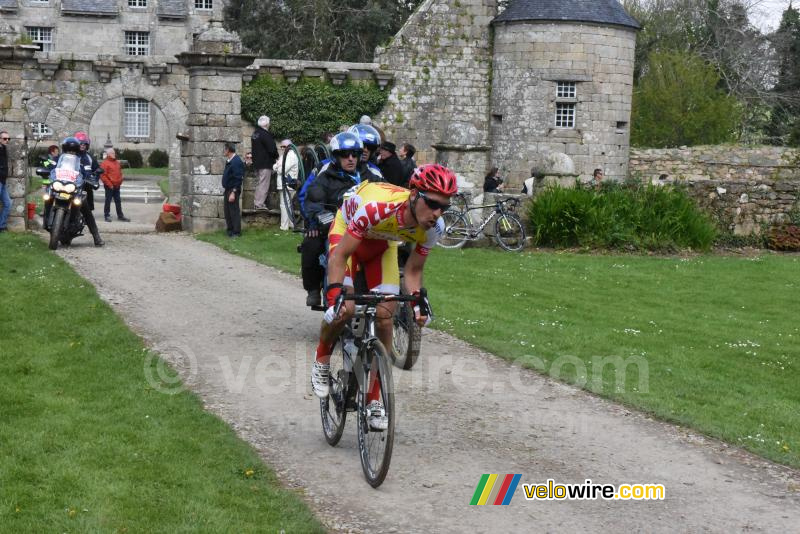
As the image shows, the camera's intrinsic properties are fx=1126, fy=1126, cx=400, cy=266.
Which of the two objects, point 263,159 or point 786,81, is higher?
point 786,81

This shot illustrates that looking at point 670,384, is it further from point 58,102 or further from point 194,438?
point 58,102

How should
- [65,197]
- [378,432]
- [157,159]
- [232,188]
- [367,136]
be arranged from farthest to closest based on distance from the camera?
[157,159] → [232,188] → [65,197] → [367,136] → [378,432]

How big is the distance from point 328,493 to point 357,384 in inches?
30.5

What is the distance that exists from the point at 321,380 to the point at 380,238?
3.25 feet

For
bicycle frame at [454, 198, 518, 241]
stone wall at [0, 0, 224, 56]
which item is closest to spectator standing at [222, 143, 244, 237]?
bicycle frame at [454, 198, 518, 241]

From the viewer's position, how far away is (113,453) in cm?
671

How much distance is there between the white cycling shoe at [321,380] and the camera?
23.0 ft

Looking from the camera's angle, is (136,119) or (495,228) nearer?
(495,228)

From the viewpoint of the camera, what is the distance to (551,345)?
10570mm

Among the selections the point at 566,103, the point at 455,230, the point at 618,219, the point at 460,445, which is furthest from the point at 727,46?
the point at 460,445

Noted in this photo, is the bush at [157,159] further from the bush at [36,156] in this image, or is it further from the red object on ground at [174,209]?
the red object on ground at [174,209]

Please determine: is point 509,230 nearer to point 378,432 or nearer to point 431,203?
point 431,203

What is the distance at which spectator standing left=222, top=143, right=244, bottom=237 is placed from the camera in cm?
1956

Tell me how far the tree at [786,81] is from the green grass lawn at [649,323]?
32.0 metres
